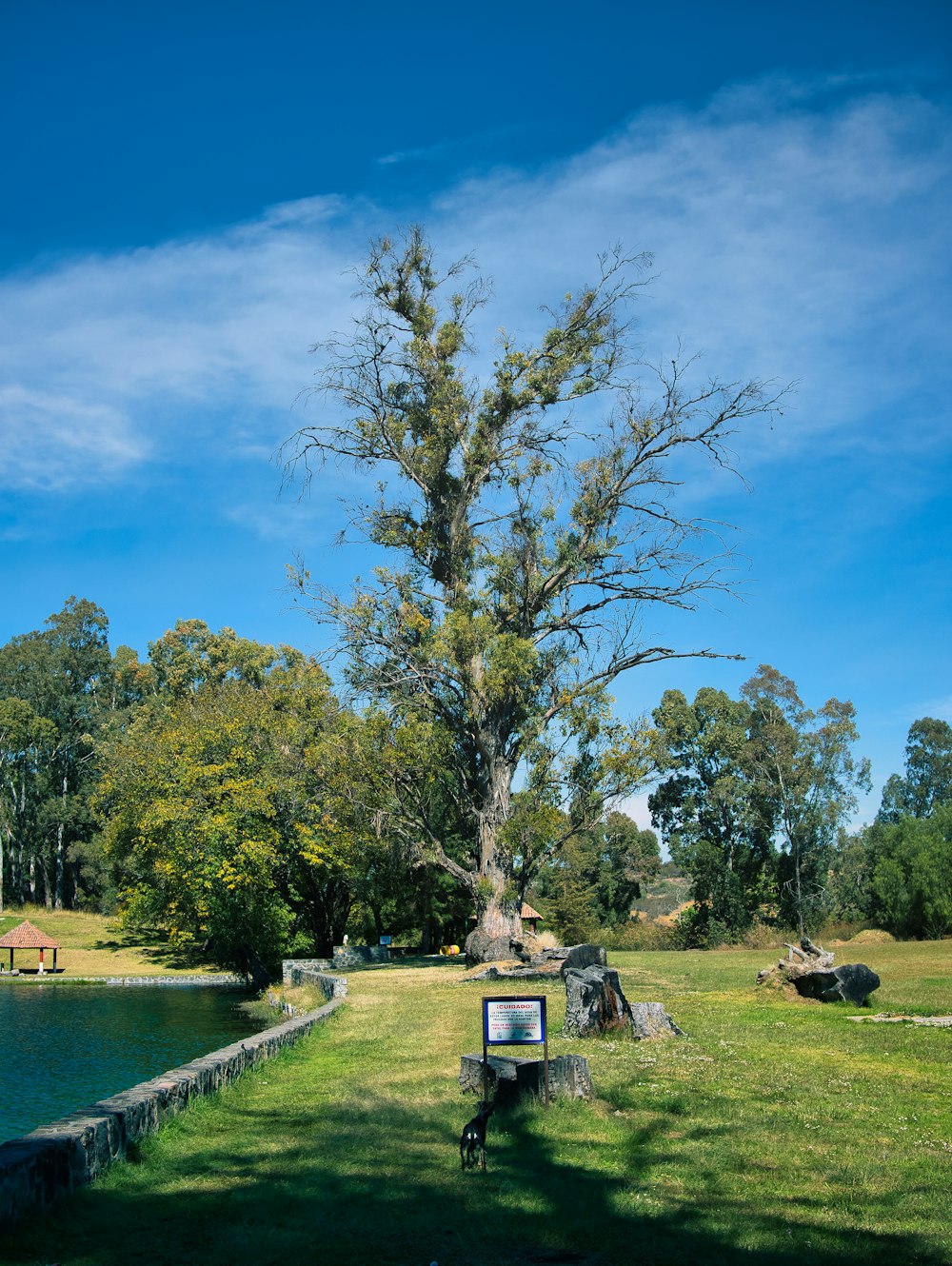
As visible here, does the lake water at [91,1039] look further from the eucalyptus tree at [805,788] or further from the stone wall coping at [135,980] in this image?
the eucalyptus tree at [805,788]

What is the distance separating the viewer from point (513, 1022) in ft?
25.3

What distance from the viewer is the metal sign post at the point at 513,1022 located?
7637mm

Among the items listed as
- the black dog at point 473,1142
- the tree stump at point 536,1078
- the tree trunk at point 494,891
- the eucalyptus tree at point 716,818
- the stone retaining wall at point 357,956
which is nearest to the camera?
the black dog at point 473,1142

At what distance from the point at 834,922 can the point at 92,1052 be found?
35.4m

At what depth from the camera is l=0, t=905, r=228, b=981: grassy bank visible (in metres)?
38.2

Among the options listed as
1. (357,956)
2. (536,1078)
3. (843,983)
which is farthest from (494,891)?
(536,1078)

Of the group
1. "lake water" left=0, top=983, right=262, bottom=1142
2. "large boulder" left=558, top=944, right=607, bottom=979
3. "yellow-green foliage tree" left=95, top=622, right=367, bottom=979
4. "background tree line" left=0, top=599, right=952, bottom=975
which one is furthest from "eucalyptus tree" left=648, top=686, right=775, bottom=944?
"large boulder" left=558, top=944, right=607, bottom=979

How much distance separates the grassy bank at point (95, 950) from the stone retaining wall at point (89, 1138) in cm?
2918

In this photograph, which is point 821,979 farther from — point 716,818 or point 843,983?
point 716,818

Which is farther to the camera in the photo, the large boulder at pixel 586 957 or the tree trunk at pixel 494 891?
the tree trunk at pixel 494 891

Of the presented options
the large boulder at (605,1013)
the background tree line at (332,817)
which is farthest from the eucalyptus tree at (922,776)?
the large boulder at (605,1013)

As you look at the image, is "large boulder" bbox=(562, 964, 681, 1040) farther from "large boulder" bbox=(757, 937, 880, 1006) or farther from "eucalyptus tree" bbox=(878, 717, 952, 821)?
"eucalyptus tree" bbox=(878, 717, 952, 821)

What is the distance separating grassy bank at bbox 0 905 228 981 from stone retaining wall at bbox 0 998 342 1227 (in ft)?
95.8

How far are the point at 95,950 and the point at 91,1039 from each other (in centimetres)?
2724
